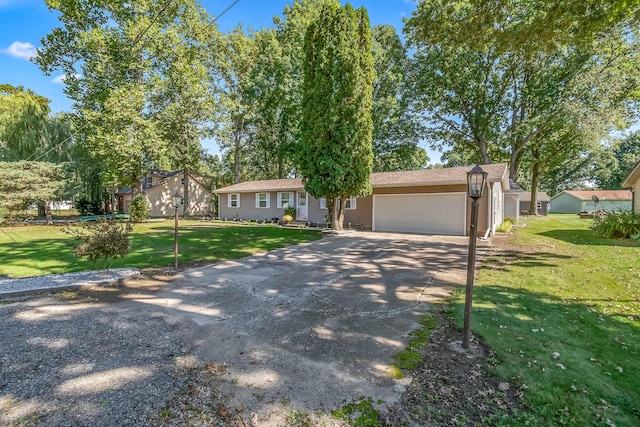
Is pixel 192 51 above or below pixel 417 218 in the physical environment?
above

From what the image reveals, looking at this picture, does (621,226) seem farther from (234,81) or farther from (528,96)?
(234,81)

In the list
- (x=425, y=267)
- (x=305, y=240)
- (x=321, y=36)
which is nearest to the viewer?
(x=425, y=267)

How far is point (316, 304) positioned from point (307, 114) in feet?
34.8

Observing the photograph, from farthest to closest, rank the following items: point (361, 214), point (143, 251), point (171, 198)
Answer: point (171, 198) < point (361, 214) < point (143, 251)

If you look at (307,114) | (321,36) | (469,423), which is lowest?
(469,423)

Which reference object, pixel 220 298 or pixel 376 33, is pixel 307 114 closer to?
pixel 220 298

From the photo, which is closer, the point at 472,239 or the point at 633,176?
the point at 472,239

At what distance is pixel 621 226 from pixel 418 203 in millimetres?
7840

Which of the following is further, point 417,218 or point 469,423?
point 417,218

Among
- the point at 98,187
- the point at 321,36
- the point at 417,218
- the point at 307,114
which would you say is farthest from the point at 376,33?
the point at 98,187

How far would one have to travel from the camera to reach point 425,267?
288 inches

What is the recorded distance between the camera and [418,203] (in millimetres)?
14508

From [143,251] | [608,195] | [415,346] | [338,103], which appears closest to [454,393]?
[415,346]

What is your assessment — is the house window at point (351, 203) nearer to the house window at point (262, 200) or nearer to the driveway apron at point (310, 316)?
the house window at point (262, 200)
